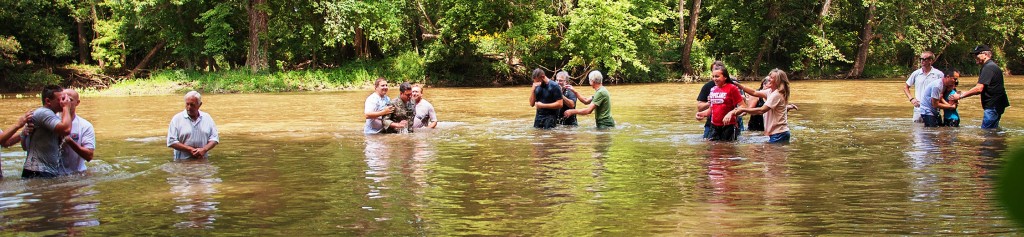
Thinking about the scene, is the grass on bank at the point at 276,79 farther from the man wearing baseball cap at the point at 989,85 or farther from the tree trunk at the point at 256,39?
the man wearing baseball cap at the point at 989,85

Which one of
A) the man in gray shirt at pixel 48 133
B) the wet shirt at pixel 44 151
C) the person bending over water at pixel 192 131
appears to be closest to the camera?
the man in gray shirt at pixel 48 133

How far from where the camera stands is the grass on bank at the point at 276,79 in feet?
124

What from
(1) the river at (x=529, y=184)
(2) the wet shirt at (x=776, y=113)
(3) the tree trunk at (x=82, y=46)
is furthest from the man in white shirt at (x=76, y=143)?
(3) the tree trunk at (x=82, y=46)

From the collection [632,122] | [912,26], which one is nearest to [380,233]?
[632,122]

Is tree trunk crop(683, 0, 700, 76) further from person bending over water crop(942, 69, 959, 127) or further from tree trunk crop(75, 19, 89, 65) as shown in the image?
person bending over water crop(942, 69, 959, 127)

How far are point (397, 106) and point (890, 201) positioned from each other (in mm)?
8610

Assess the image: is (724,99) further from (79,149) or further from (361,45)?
(361,45)

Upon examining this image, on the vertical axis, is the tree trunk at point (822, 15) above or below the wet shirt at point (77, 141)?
above

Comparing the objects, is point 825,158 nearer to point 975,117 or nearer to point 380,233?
point 380,233

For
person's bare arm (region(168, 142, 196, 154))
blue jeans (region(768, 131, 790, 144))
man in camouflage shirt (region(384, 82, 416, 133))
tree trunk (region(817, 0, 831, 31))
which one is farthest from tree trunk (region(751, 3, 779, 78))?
person's bare arm (region(168, 142, 196, 154))

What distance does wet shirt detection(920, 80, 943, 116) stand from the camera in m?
14.4

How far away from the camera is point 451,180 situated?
9.58 meters

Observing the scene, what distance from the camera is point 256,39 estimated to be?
40.2m

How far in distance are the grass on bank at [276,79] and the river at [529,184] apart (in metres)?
21.3
